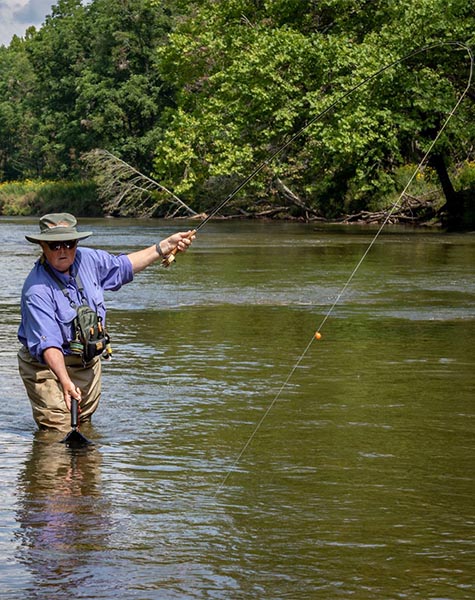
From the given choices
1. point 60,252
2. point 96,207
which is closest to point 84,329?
point 60,252

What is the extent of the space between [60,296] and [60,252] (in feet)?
0.76

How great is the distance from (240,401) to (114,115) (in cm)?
6003

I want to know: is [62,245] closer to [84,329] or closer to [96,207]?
[84,329]

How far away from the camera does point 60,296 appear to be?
6.61 meters

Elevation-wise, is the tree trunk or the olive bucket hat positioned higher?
the olive bucket hat

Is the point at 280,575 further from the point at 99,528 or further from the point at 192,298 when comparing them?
the point at 192,298

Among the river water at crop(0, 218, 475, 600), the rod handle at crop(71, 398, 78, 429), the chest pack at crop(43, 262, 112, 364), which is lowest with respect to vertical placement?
the river water at crop(0, 218, 475, 600)

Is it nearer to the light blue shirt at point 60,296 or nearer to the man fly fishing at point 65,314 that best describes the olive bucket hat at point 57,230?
the man fly fishing at point 65,314

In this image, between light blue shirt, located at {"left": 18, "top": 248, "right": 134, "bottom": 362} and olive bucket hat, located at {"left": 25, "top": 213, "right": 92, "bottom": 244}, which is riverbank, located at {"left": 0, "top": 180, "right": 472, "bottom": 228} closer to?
light blue shirt, located at {"left": 18, "top": 248, "right": 134, "bottom": 362}

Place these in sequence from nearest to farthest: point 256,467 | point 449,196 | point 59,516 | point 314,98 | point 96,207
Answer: point 59,516 < point 256,467 < point 314,98 < point 449,196 < point 96,207

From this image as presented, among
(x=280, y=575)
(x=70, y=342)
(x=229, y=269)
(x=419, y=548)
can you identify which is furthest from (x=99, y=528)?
(x=229, y=269)

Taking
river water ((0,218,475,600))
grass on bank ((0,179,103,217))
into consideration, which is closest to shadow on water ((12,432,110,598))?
river water ((0,218,475,600))

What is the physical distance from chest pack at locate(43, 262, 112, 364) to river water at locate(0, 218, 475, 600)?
51 centimetres

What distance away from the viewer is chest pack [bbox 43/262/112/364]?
659cm
